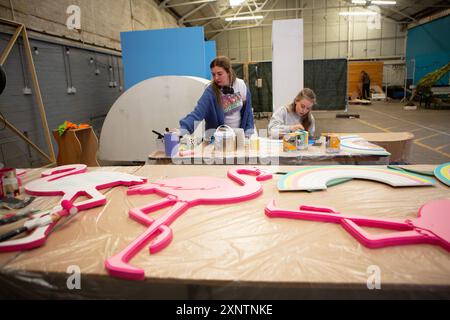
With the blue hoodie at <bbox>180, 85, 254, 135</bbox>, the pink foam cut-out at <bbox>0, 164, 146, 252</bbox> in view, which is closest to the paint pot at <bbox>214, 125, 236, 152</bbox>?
the blue hoodie at <bbox>180, 85, 254, 135</bbox>

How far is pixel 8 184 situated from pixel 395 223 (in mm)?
1670

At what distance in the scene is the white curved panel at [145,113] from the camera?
179 inches

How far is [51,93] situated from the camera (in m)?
5.23

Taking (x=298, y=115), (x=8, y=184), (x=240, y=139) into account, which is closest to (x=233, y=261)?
(x=8, y=184)

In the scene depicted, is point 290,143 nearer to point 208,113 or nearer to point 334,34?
point 208,113

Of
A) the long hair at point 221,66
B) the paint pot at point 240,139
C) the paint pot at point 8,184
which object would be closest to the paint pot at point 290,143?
the paint pot at point 240,139

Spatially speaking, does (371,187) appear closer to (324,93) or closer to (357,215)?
(357,215)

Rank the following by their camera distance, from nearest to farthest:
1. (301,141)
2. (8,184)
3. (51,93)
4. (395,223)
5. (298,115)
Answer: (395,223)
(8,184)
(301,141)
(298,115)
(51,93)

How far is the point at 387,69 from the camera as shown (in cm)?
1705

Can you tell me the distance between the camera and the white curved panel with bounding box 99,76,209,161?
4551 millimetres

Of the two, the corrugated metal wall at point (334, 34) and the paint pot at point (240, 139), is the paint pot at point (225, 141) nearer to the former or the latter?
the paint pot at point (240, 139)

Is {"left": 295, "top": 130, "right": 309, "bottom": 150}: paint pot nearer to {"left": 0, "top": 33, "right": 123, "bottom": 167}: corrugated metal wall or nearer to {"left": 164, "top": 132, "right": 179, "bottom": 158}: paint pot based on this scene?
{"left": 164, "top": 132, "right": 179, "bottom": 158}: paint pot

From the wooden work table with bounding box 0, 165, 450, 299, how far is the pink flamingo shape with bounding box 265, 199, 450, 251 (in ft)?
0.08

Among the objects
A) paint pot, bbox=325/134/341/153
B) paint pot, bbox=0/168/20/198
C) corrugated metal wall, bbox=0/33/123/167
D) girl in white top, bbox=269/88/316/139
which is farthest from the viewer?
corrugated metal wall, bbox=0/33/123/167
